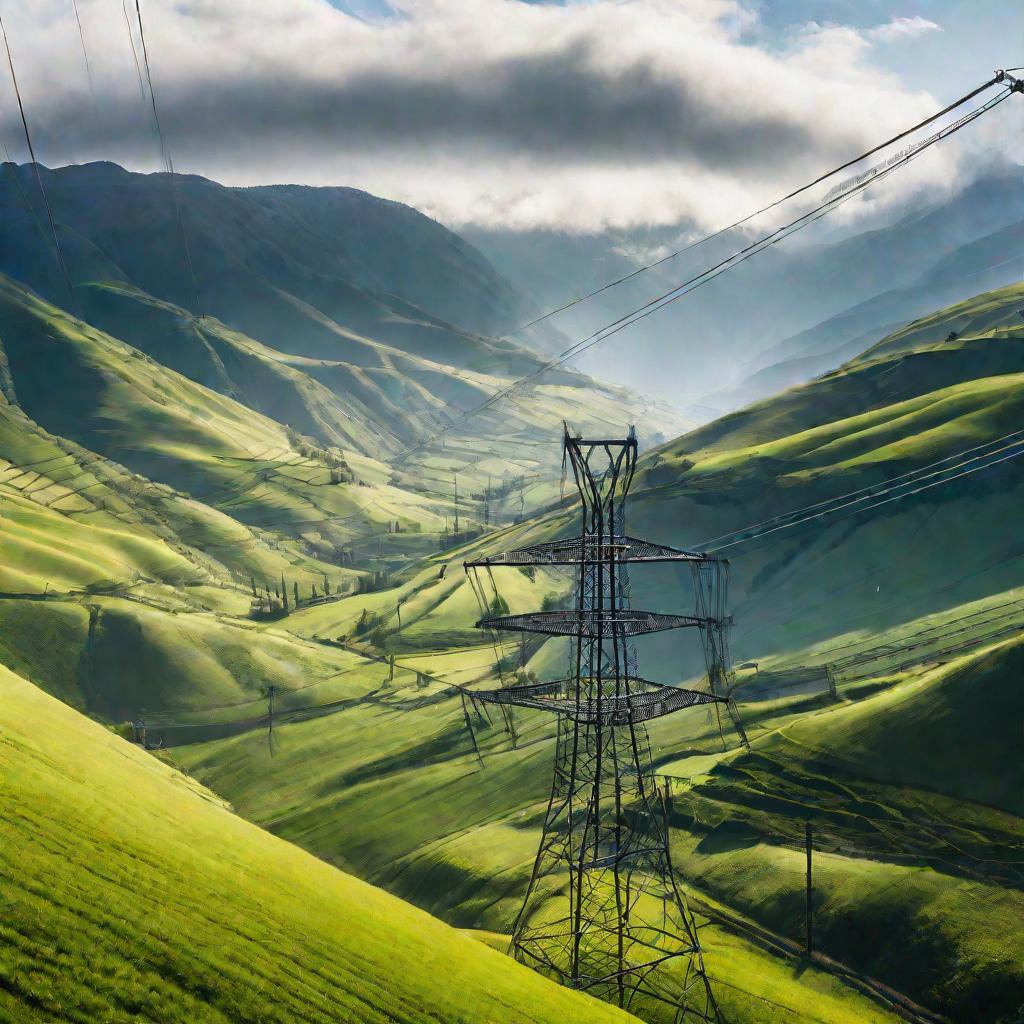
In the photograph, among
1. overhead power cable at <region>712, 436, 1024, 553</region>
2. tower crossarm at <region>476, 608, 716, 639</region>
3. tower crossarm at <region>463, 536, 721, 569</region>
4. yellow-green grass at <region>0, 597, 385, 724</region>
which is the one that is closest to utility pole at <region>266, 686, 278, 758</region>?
yellow-green grass at <region>0, 597, 385, 724</region>

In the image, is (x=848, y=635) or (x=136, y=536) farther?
(x=136, y=536)

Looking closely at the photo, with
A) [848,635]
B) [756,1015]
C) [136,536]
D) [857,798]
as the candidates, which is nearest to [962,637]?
[848,635]

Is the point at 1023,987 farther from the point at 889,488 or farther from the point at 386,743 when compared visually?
the point at 889,488

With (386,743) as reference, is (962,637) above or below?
above

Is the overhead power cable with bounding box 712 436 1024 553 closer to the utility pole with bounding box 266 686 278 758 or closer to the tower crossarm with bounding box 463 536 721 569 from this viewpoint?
the utility pole with bounding box 266 686 278 758

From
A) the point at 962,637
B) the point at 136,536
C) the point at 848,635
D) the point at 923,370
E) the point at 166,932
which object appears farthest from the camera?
the point at 136,536

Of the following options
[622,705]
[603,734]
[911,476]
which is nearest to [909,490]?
[911,476]
